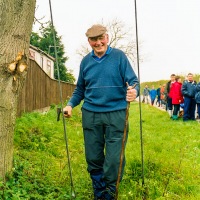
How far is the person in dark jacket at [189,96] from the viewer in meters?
11.4

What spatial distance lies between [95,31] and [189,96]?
346 inches

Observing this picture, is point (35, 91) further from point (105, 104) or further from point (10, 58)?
point (105, 104)

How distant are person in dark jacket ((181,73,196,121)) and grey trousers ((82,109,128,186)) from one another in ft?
27.3

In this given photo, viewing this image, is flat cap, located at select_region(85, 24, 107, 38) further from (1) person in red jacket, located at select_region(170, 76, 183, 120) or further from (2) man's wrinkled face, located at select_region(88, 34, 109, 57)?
(1) person in red jacket, located at select_region(170, 76, 183, 120)

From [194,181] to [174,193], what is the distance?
1.76 feet

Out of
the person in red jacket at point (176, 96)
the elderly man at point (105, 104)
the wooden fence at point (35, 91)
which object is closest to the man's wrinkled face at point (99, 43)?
the elderly man at point (105, 104)

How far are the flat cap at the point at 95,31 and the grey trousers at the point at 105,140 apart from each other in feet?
2.44

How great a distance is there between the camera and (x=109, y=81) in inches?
135

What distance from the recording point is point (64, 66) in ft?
151

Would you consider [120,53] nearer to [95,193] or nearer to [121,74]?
[121,74]

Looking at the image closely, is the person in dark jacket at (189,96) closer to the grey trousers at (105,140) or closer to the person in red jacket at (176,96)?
the person in red jacket at (176,96)

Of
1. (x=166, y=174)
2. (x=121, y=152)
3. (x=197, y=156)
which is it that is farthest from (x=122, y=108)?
(x=197, y=156)

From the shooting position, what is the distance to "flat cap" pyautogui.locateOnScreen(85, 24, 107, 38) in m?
3.36

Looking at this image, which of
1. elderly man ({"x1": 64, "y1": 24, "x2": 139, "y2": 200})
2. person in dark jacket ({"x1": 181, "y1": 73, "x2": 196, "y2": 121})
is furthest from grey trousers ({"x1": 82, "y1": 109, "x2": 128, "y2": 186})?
person in dark jacket ({"x1": 181, "y1": 73, "x2": 196, "y2": 121})
